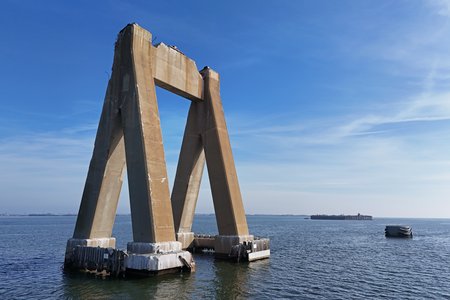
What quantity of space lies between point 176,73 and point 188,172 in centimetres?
904

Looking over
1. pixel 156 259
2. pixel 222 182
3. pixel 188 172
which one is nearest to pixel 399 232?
pixel 188 172

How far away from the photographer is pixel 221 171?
100ft

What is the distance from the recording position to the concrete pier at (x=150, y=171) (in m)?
22.9

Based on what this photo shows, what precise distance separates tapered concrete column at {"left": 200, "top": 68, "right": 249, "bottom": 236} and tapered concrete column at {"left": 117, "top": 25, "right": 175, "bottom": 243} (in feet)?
22.7

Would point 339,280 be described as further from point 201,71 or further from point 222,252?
point 201,71

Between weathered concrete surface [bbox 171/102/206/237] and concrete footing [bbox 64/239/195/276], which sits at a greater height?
weathered concrete surface [bbox 171/102/206/237]

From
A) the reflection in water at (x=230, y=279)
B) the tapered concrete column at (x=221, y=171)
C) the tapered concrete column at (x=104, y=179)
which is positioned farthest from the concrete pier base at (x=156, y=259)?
the tapered concrete column at (x=221, y=171)

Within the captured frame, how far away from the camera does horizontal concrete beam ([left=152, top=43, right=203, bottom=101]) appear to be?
28.8 meters

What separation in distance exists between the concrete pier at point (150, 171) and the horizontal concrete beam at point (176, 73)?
0.26ft

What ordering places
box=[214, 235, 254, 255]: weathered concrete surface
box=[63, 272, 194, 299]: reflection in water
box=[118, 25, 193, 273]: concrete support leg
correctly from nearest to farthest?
box=[63, 272, 194, 299]: reflection in water, box=[118, 25, 193, 273]: concrete support leg, box=[214, 235, 254, 255]: weathered concrete surface

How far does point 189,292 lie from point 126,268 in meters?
4.91

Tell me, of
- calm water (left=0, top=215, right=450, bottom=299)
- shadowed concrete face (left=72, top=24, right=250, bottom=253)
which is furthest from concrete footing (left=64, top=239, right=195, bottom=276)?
calm water (left=0, top=215, right=450, bottom=299)

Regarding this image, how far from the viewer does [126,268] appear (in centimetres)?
2169

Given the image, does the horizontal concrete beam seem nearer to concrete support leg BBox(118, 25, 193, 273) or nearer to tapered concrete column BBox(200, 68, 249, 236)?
tapered concrete column BBox(200, 68, 249, 236)
